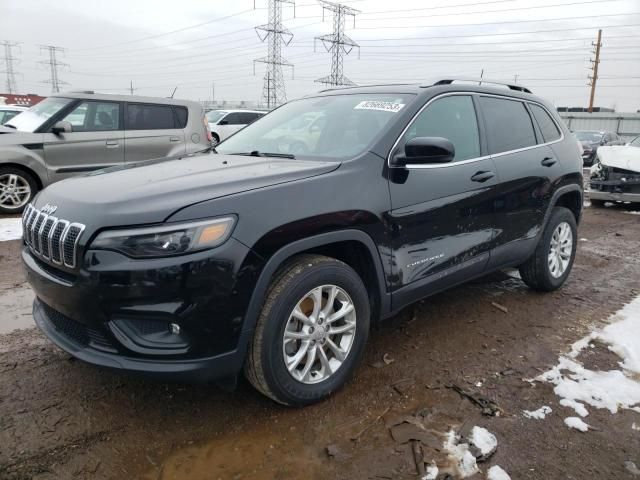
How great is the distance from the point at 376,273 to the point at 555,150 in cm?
255

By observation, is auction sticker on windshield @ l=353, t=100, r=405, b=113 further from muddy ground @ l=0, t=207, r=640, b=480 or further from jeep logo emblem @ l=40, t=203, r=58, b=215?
jeep logo emblem @ l=40, t=203, r=58, b=215

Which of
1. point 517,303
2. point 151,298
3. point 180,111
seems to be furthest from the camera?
point 180,111

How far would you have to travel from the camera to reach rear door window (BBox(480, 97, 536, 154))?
3801mm

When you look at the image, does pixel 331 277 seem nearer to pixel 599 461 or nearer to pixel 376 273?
pixel 376 273

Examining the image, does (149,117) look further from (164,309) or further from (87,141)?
(164,309)

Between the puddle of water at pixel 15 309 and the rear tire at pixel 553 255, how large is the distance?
412 centimetres

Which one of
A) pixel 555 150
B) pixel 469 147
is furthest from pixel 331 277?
pixel 555 150

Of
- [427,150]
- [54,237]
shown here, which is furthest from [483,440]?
[54,237]

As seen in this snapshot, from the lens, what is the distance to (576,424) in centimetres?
261

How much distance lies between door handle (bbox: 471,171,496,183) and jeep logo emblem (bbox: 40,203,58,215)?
8.46 ft

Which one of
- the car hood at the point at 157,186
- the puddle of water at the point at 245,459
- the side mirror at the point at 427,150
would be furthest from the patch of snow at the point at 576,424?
the car hood at the point at 157,186

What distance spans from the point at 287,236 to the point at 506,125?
8.05 ft

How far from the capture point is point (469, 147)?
3.58 metres

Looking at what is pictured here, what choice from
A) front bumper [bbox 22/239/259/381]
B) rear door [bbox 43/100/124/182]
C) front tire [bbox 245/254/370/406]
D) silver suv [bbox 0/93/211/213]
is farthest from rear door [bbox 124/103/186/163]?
front bumper [bbox 22/239/259/381]
